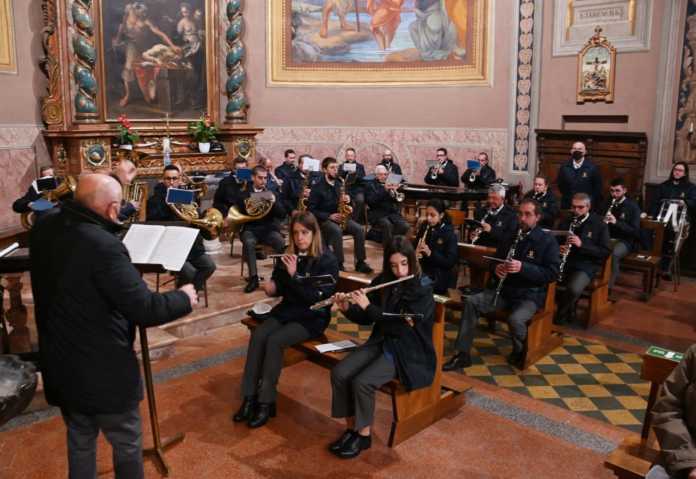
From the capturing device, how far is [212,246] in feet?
31.7

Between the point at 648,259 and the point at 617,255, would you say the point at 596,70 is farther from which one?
the point at 617,255

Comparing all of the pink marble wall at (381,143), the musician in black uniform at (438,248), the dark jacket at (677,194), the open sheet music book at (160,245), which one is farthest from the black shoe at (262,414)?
the pink marble wall at (381,143)

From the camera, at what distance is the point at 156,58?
38.7 ft

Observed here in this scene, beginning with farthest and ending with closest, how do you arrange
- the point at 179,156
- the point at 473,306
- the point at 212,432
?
the point at 179,156, the point at 473,306, the point at 212,432

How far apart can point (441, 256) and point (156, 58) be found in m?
7.88

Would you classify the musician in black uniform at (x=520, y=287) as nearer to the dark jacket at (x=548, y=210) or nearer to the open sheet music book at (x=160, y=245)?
the dark jacket at (x=548, y=210)

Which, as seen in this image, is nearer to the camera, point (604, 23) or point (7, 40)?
point (7, 40)

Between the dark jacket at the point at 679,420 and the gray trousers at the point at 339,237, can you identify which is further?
the gray trousers at the point at 339,237

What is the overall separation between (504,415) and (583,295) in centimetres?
293

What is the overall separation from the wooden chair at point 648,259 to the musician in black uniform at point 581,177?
149 cm

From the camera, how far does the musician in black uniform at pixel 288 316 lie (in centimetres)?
463

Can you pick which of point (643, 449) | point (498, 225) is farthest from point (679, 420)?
point (498, 225)

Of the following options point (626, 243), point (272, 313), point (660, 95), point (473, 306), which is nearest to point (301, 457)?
point (272, 313)

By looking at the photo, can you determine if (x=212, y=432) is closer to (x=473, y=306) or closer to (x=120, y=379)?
(x=120, y=379)
